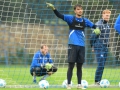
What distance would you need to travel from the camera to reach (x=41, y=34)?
49.0ft

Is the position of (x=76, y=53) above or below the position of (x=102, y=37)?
below

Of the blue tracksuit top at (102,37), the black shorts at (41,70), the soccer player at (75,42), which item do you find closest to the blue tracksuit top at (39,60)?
the black shorts at (41,70)

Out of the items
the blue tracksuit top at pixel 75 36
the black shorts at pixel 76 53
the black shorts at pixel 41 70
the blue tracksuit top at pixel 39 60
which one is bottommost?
the black shorts at pixel 41 70

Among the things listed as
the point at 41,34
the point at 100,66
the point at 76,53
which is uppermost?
the point at 76,53

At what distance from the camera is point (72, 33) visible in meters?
10.2

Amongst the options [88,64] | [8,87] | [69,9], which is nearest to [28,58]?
[88,64]

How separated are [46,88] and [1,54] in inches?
348

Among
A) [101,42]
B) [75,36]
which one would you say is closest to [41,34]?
[101,42]

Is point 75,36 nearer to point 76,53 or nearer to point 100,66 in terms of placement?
point 76,53

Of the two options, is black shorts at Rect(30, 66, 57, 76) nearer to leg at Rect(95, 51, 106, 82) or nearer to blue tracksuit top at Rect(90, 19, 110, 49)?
leg at Rect(95, 51, 106, 82)

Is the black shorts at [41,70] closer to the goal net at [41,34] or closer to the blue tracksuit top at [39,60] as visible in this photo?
the blue tracksuit top at [39,60]

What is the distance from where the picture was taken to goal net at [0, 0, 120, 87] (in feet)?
41.7

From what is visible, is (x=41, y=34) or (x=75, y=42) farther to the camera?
(x=41, y=34)

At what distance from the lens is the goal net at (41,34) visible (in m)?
12.7
